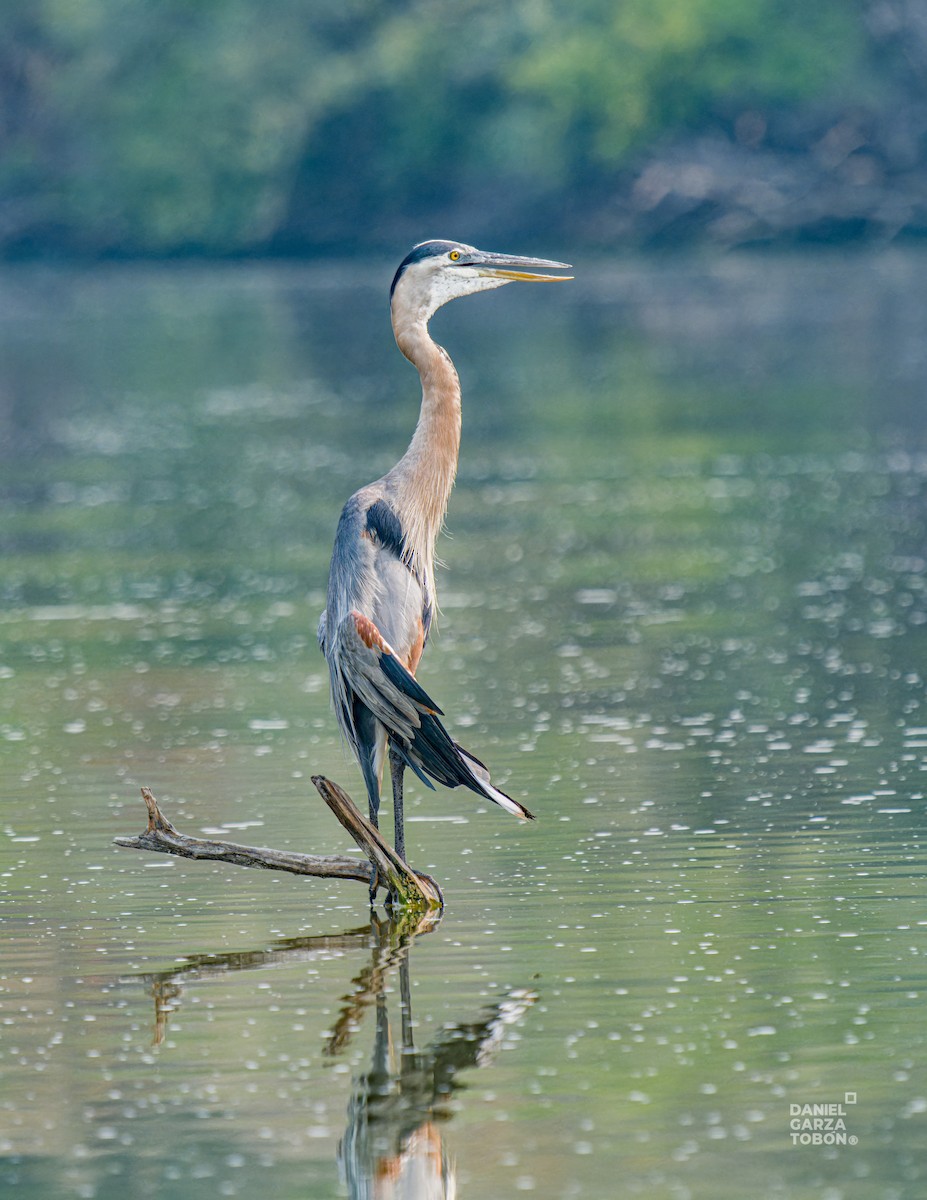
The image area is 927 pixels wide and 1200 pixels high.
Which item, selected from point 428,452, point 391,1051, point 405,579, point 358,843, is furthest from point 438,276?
point 391,1051

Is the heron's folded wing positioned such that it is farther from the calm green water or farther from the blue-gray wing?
the calm green water

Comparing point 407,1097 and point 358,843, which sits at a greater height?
point 358,843

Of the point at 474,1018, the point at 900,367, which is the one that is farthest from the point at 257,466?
the point at 474,1018

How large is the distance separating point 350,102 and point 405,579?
73667 millimetres

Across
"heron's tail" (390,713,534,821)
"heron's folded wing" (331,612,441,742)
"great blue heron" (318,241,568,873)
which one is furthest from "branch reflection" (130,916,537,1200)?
"heron's folded wing" (331,612,441,742)

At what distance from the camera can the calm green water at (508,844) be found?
676cm

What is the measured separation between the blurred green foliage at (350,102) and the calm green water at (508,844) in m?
49.1

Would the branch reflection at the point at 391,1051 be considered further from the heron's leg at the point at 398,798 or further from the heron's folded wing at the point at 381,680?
the heron's folded wing at the point at 381,680

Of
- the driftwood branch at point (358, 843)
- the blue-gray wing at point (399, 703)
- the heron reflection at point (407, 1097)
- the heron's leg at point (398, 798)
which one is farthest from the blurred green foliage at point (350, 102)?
the heron reflection at point (407, 1097)

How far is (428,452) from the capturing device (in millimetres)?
9469

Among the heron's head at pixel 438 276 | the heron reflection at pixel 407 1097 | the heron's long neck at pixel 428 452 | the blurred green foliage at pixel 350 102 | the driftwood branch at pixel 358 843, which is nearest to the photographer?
the heron reflection at pixel 407 1097

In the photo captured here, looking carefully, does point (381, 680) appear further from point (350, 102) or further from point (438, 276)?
point (350, 102)

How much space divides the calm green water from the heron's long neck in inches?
50.5

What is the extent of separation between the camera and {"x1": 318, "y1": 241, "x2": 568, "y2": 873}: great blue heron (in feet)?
29.2
